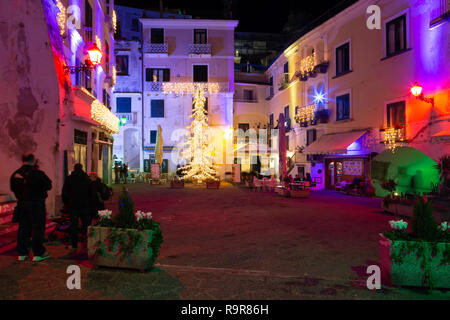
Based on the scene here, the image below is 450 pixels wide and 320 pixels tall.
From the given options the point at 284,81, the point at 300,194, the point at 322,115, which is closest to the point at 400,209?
the point at 300,194

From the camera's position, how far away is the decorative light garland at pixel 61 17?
12141 millimetres

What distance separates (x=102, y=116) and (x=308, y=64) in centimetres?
1561

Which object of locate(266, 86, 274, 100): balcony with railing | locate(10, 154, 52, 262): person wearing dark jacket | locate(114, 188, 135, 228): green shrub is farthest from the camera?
locate(266, 86, 274, 100): balcony with railing

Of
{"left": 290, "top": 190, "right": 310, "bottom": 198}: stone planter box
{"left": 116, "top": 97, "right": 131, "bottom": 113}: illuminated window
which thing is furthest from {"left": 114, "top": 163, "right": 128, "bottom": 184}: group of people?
{"left": 290, "top": 190, "right": 310, "bottom": 198}: stone planter box

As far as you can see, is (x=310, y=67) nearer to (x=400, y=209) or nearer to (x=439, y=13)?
(x=439, y=13)

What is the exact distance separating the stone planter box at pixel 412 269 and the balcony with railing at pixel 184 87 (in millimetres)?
28731

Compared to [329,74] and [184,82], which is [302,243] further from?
[184,82]

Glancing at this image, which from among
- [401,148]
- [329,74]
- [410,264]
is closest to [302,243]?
[410,264]

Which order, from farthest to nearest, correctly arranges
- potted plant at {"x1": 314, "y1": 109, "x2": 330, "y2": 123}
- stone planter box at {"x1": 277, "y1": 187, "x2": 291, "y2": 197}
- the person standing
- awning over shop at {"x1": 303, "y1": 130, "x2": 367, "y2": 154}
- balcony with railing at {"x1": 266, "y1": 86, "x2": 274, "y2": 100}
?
balcony with railing at {"x1": 266, "y1": 86, "x2": 274, "y2": 100}, potted plant at {"x1": 314, "y1": 109, "x2": 330, "y2": 123}, awning over shop at {"x1": 303, "y1": 130, "x2": 367, "y2": 154}, stone planter box at {"x1": 277, "y1": 187, "x2": 291, "y2": 197}, the person standing

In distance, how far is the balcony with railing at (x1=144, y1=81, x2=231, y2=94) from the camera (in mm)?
31766

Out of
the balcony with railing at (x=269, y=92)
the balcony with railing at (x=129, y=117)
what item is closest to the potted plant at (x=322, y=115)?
the balcony with railing at (x=269, y=92)

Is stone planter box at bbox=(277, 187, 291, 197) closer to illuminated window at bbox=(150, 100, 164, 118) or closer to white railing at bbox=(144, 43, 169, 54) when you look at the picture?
illuminated window at bbox=(150, 100, 164, 118)

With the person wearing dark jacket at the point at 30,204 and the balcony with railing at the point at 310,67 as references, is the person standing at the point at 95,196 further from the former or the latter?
the balcony with railing at the point at 310,67
